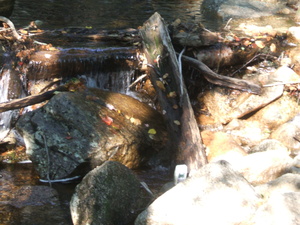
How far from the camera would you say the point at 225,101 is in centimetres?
712

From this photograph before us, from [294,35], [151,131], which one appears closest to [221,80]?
[151,131]

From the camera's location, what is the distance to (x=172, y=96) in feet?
19.2

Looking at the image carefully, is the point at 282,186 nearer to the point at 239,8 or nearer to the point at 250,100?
→ the point at 250,100

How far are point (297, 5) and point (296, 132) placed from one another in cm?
745

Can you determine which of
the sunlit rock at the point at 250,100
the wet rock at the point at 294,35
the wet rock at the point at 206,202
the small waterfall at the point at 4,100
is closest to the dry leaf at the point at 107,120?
the small waterfall at the point at 4,100

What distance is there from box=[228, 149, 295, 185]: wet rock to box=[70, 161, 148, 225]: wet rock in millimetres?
1152

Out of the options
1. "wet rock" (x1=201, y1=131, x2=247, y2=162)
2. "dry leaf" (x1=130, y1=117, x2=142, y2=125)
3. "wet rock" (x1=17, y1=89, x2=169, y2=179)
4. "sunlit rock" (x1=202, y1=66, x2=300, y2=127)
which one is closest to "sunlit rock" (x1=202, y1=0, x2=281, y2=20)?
"sunlit rock" (x1=202, y1=66, x2=300, y2=127)

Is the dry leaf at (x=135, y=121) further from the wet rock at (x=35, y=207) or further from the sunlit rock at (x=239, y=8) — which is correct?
the sunlit rock at (x=239, y=8)

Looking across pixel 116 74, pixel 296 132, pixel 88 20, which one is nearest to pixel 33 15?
pixel 88 20

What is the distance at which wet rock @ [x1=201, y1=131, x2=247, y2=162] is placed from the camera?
5609 millimetres

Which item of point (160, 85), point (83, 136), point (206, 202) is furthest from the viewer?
point (160, 85)

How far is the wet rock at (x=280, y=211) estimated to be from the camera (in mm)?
3064

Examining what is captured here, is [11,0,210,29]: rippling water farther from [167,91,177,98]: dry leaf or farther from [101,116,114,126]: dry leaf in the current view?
[101,116,114,126]: dry leaf

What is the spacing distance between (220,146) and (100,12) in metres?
6.46
